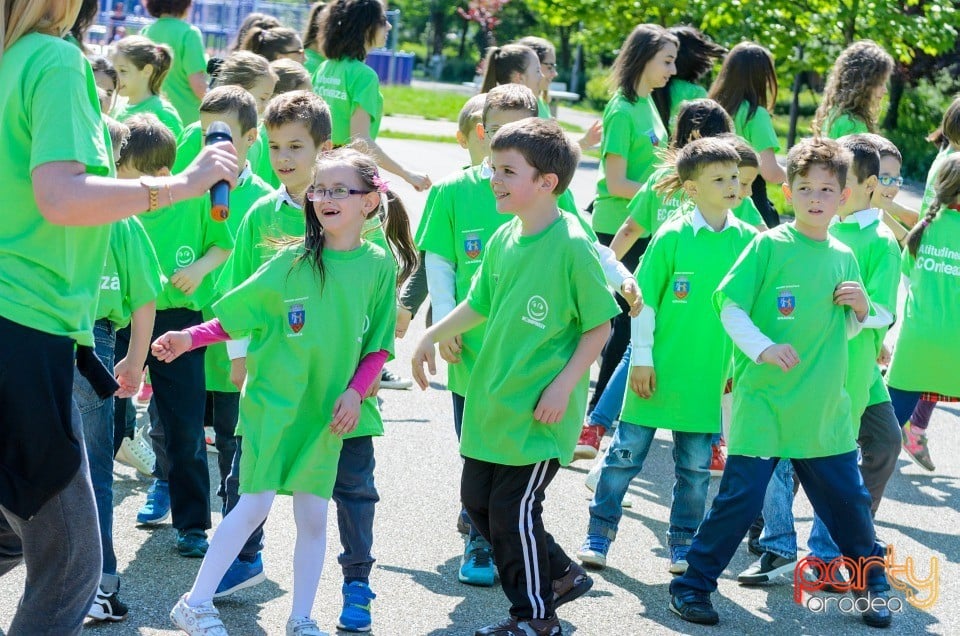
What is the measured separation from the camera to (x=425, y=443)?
6.98 meters

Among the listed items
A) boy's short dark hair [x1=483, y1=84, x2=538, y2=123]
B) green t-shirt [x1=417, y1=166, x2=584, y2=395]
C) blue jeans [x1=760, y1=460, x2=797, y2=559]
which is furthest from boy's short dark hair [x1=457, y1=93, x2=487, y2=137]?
blue jeans [x1=760, y1=460, x2=797, y2=559]

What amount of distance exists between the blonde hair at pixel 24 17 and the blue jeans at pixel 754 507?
9.22ft

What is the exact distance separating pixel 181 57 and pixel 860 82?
4.31 metres

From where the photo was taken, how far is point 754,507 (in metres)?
4.81

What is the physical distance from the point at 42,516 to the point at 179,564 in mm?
1754

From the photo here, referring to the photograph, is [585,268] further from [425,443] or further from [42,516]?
[425,443]

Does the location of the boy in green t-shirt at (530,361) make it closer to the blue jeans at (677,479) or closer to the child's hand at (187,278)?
the blue jeans at (677,479)

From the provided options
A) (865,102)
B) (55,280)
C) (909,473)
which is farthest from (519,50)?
(55,280)

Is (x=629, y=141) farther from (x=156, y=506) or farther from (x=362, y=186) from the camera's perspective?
(x=156, y=506)

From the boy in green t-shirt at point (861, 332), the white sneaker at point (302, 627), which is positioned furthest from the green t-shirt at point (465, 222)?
the white sneaker at point (302, 627)

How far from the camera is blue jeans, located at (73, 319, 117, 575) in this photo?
4496 mm

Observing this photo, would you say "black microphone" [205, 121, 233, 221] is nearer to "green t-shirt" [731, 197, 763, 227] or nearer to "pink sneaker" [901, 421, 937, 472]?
"green t-shirt" [731, 197, 763, 227]

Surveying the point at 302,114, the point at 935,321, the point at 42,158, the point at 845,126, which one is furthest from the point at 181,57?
the point at 42,158

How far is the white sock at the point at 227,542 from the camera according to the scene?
423 centimetres
